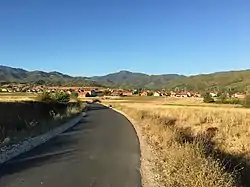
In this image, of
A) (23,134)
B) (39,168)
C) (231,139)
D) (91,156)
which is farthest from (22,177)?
(231,139)

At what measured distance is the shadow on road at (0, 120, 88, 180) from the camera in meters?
12.4

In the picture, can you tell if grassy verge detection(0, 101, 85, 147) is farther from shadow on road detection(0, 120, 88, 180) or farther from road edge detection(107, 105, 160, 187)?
road edge detection(107, 105, 160, 187)

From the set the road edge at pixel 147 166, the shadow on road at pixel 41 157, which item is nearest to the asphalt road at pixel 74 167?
the shadow on road at pixel 41 157

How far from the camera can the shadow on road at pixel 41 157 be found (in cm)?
1241

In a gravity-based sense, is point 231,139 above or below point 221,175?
below

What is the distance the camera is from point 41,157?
48.6 ft

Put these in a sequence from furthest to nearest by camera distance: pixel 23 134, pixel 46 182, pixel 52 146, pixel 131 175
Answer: pixel 23 134, pixel 52 146, pixel 131 175, pixel 46 182

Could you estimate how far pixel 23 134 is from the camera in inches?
893

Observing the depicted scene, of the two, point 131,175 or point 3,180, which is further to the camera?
point 131,175

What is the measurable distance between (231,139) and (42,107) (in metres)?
23.5

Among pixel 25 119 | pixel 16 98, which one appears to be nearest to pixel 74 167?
pixel 25 119

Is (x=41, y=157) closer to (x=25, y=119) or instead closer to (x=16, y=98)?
(x=25, y=119)

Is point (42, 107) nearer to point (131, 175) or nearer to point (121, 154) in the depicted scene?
point (121, 154)

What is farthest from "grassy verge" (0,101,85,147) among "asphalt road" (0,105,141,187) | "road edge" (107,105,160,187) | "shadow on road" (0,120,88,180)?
"road edge" (107,105,160,187)
